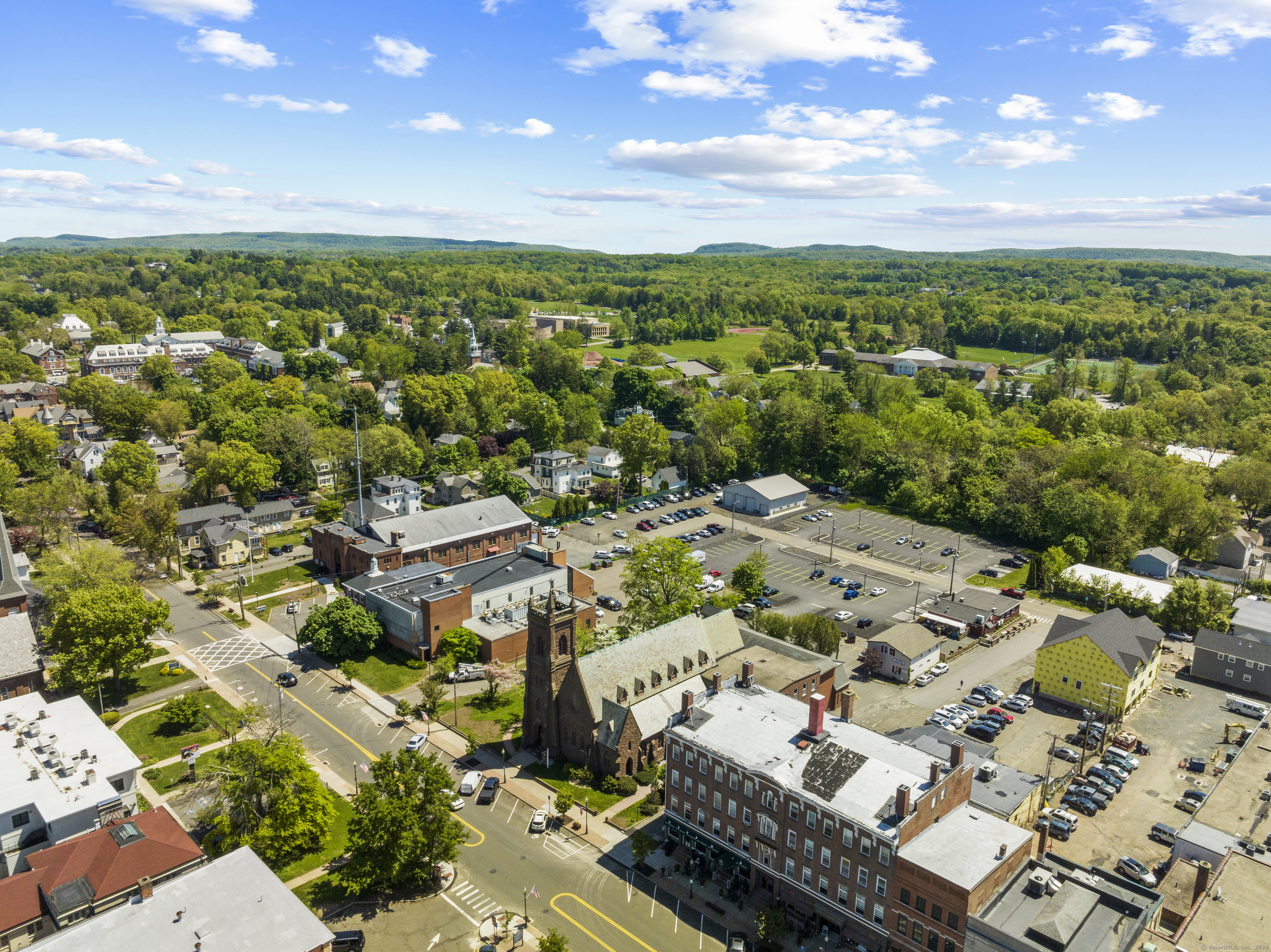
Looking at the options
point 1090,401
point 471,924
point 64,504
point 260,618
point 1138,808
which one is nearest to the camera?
point 471,924

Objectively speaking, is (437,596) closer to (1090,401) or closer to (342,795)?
(342,795)

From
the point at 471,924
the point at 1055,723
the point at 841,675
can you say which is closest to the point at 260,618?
the point at 471,924

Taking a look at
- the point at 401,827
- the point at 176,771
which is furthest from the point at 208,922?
the point at 176,771

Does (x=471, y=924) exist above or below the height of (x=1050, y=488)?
below

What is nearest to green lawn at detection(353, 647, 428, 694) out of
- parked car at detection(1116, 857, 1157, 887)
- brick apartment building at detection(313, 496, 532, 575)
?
brick apartment building at detection(313, 496, 532, 575)

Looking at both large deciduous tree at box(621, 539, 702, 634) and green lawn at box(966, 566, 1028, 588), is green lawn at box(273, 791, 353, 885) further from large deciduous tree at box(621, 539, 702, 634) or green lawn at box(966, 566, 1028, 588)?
green lawn at box(966, 566, 1028, 588)

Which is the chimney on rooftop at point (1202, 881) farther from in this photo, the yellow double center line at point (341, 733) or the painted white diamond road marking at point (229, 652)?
the painted white diamond road marking at point (229, 652)
